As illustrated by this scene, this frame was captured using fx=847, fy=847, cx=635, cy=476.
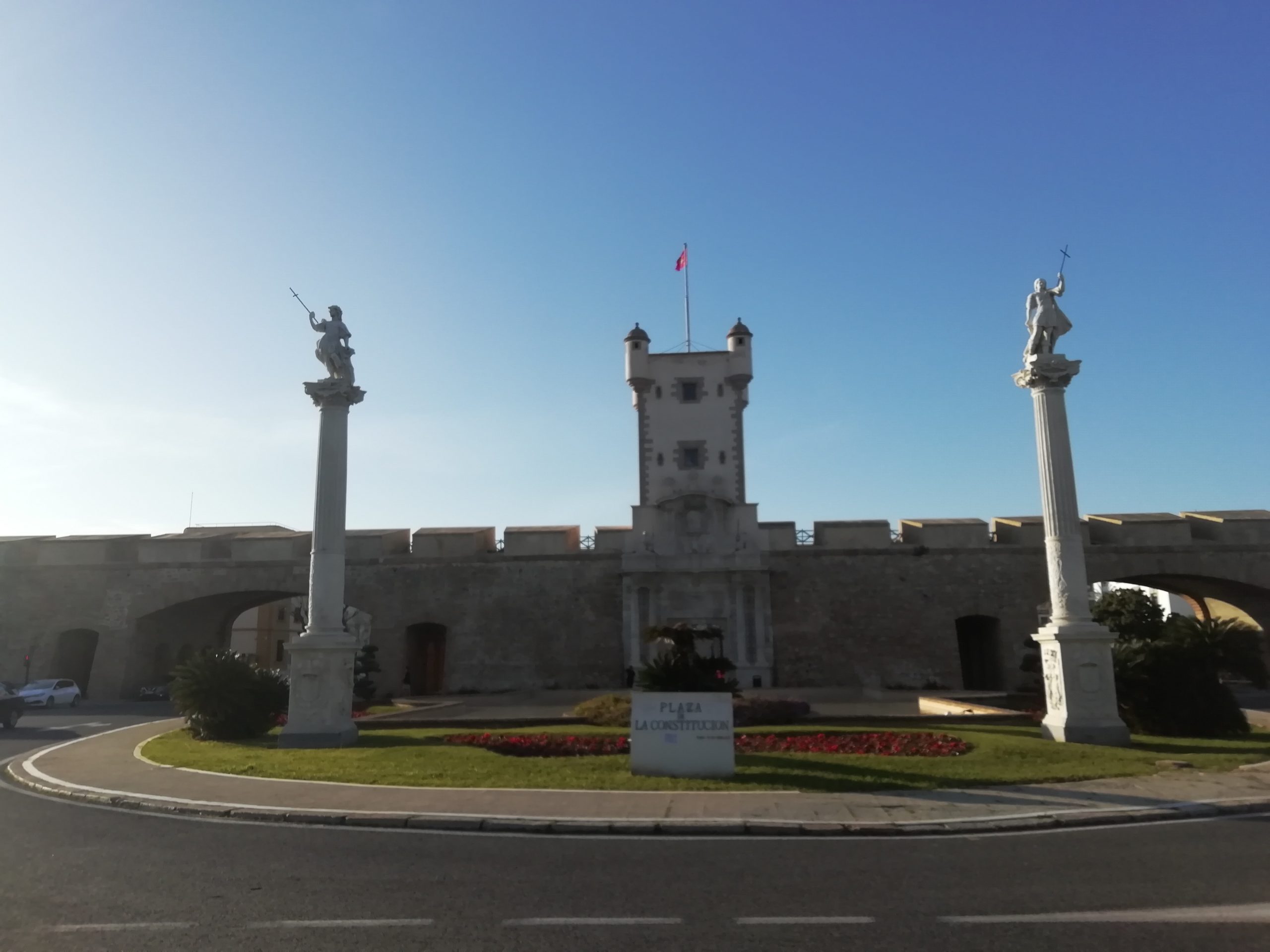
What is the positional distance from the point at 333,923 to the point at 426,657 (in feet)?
112

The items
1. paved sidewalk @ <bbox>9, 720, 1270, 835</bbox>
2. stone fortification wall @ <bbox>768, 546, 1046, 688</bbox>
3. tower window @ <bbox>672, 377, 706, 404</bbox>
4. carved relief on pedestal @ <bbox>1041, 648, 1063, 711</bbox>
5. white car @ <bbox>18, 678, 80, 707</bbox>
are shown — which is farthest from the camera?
tower window @ <bbox>672, 377, 706, 404</bbox>

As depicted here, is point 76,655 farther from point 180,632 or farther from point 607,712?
point 607,712

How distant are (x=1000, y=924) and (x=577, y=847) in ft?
12.2

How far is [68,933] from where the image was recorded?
548 cm

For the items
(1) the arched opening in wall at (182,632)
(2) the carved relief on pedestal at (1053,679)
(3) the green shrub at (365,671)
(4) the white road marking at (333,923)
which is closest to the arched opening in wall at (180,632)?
(1) the arched opening in wall at (182,632)

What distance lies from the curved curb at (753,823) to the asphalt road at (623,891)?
0.98ft

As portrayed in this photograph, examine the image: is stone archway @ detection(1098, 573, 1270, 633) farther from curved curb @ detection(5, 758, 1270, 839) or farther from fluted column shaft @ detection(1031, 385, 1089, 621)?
curved curb @ detection(5, 758, 1270, 839)

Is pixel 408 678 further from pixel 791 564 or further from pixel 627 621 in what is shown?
pixel 791 564

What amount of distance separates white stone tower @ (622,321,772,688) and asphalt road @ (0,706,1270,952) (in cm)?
2597

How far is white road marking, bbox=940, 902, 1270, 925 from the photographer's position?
5520mm

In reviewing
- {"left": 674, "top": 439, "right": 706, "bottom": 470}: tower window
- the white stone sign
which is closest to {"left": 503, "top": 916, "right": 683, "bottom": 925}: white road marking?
the white stone sign

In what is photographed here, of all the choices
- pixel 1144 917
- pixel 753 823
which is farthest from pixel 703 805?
pixel 1144 917

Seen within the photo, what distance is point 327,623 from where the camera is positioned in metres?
16.1

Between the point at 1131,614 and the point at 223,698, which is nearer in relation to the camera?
the point at 223,698
